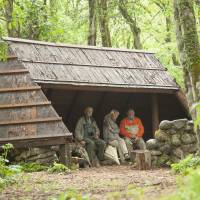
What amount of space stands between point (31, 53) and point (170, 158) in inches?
177

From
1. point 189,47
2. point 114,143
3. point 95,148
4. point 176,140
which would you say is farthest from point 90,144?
point 189,47

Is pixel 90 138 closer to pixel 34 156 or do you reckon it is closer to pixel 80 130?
pixel 80 130

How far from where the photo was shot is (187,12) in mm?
8547

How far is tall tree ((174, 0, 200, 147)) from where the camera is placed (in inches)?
337

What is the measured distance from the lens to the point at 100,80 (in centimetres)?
1306

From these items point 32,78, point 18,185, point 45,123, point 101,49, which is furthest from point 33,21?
point 18,185

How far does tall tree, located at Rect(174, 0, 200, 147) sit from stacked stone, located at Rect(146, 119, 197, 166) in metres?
2.89

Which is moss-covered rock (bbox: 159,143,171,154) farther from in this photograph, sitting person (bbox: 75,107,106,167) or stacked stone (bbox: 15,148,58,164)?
stacked stone (bbox: 15,148,58,164)

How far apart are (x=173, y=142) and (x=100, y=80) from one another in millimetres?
2657

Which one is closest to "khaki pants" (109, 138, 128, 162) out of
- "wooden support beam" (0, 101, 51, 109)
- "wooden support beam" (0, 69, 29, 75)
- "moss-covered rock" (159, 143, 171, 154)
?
"moss-covered rock" (159, 143, 171, 154)

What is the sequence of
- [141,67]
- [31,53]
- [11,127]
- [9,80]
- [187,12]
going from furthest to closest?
[141,67]
[31,53]
[9,80]
[11,127]
[187,12]

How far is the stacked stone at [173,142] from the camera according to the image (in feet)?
38.3

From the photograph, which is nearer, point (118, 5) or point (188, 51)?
point (188, 51)

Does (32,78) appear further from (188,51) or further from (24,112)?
(188,51)
